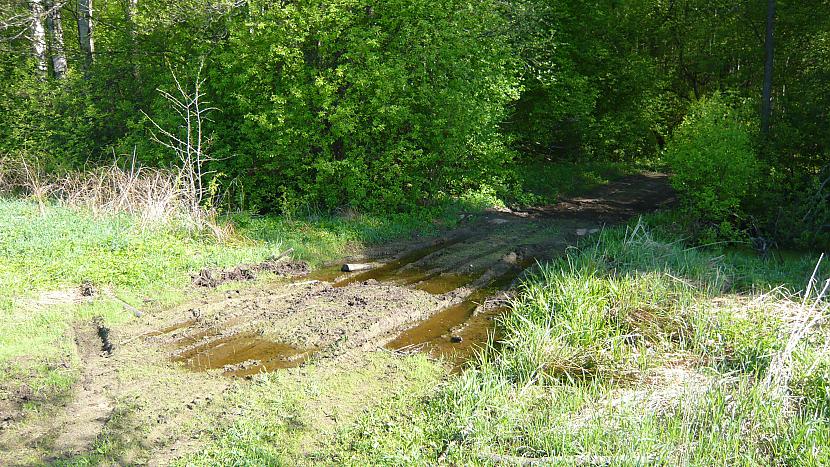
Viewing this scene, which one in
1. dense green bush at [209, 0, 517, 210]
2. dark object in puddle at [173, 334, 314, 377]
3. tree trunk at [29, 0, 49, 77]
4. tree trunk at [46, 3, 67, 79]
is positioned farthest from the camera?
tree trunk at [46, 3, 67, 79]

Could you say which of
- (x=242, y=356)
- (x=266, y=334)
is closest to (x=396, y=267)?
(x=266, y=334)

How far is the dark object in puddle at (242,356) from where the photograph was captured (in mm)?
6523

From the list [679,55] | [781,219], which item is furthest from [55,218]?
[679,55]

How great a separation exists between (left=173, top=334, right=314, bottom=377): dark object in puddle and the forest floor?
21 millimetres

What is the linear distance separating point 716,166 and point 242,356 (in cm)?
922

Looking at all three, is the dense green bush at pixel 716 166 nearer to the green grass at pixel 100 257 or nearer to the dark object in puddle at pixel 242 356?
the green grass at pixel 100 257

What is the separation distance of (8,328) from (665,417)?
6821mm

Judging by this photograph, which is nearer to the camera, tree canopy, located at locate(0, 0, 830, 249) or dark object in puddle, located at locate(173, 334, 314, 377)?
dark object in puddle, located at locate(173, 334, 314, 377)

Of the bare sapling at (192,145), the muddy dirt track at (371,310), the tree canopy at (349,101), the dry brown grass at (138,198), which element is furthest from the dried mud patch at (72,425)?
the tree canopy at (349,101)

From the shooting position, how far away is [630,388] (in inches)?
234

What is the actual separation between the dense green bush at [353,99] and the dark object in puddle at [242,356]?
5421mm

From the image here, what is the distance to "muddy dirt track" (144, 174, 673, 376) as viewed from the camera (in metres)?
6.95

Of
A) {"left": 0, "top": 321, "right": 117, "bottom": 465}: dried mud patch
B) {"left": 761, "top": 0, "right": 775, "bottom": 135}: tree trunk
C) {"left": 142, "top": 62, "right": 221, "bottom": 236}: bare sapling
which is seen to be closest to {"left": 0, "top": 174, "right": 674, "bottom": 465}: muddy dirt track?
{"left": 0, "top": 321, "right": 117, "bottom": 465}: dried mud patch

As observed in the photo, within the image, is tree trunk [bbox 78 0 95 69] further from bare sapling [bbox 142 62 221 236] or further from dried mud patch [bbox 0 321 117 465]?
dried mud patch [bbox 0 321 117 465]
